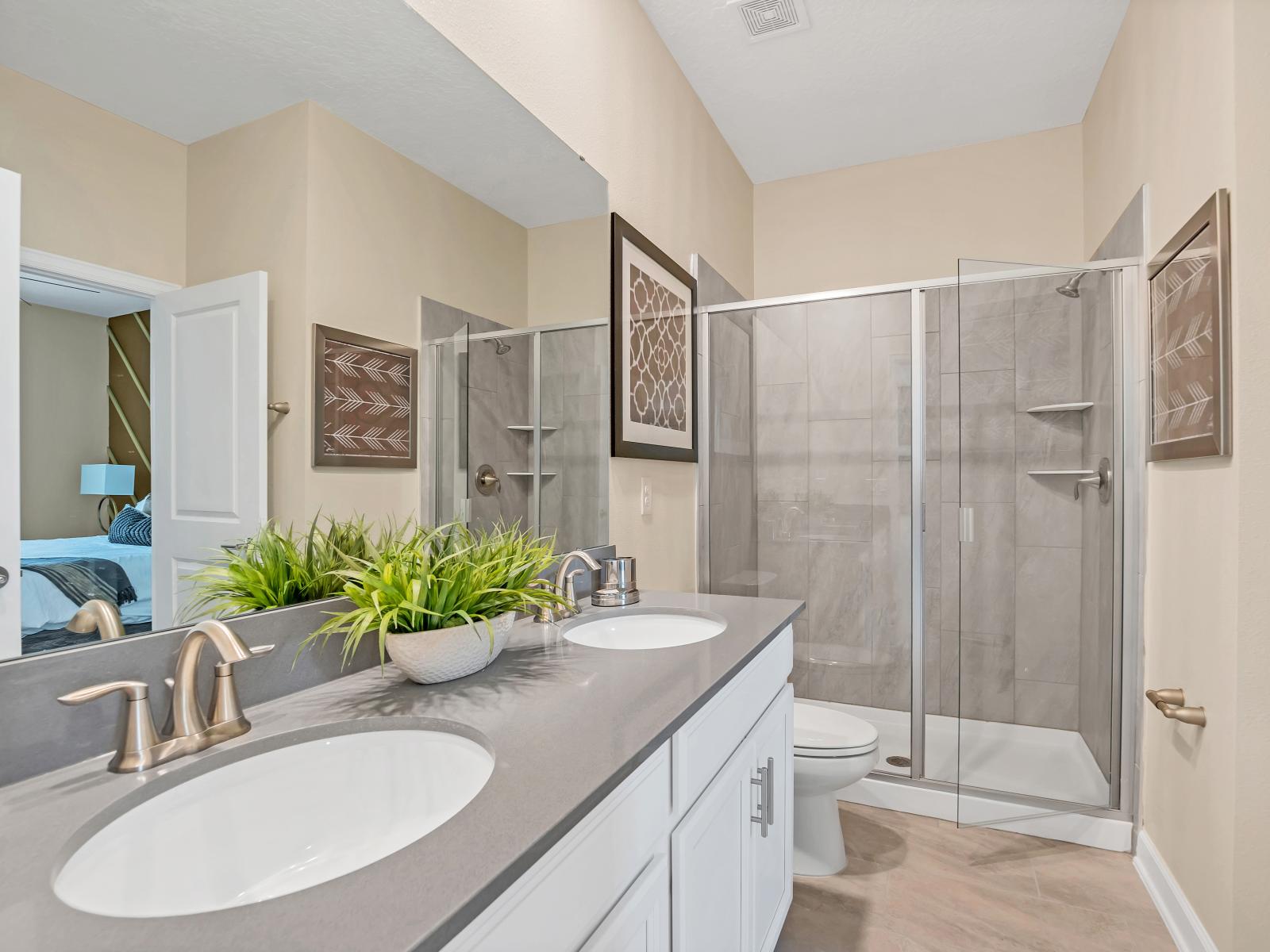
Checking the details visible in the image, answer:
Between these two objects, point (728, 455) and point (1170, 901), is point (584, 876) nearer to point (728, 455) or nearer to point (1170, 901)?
point (1170, 901)

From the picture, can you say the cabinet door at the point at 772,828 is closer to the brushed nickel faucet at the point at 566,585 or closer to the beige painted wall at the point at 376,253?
the brushed nickel faucet at the point at 566,585

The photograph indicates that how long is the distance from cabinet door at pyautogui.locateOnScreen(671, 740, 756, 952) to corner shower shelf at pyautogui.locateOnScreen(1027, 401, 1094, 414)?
5.15 ft

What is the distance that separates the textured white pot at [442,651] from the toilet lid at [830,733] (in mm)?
1270

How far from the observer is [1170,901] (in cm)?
179

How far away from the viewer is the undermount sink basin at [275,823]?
636 millimetres

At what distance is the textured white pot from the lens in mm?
1021

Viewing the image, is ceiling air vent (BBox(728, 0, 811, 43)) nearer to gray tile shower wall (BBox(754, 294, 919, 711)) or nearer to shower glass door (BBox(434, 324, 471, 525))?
gray tile shower wall (BBox(754, 294, 919, 711))

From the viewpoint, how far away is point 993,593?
228 cm

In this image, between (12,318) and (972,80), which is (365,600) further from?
(972,80)

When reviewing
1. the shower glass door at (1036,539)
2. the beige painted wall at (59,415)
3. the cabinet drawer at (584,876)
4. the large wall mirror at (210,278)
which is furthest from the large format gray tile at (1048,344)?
the beige painted wall at (59,415)

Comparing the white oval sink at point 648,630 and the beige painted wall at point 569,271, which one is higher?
the beige painted wall at point 569,271

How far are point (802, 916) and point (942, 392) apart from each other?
177cm

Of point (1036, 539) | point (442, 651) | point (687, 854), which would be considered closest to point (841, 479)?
point (1036, 539)

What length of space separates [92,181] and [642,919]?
1108 millimetres
